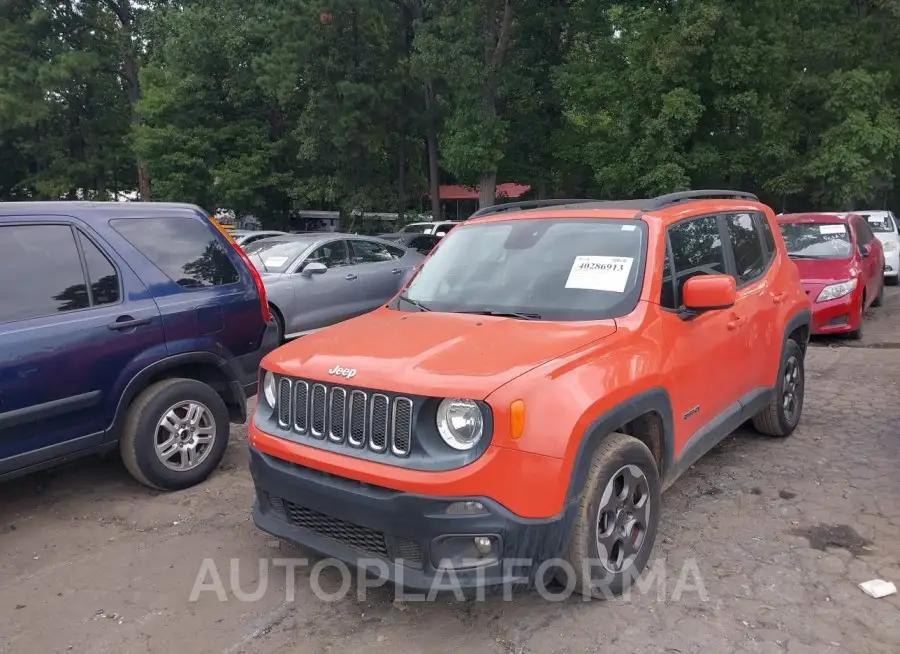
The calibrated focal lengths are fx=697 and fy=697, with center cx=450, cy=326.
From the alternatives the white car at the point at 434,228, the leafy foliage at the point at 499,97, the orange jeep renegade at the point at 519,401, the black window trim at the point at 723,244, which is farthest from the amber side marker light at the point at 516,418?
the leafy foliage at the point at 499,97

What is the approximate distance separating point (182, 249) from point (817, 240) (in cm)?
866

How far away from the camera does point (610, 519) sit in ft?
10.3

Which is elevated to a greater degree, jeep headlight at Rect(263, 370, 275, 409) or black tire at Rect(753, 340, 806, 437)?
jeep headlight at Rect(263, 370, 275, 409)

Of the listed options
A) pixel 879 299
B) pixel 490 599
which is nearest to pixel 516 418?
pixel 490 599

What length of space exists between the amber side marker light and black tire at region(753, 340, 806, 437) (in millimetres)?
3040

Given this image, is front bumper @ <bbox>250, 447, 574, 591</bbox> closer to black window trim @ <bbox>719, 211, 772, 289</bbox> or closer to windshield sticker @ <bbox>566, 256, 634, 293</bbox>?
windshield sticker @ <bbox>566, 256, 634, 293</bbox>

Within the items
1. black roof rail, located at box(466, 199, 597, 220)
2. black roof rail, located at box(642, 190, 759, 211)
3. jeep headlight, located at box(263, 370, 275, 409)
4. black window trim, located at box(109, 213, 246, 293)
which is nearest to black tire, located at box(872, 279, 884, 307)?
black roof rail, located at box(642, 190, 759, 211)

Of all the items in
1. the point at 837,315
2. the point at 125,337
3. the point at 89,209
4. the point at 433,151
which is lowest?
the point at 837,315

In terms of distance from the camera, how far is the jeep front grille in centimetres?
285

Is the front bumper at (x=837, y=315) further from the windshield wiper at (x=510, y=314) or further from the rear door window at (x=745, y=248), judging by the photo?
the windshield wiper at (x=510, y=314)

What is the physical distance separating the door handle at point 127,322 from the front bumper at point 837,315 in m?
7.95

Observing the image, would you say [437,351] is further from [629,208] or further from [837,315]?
[837,315]

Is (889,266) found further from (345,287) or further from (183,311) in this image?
(183,311)

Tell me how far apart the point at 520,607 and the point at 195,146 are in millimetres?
25017
